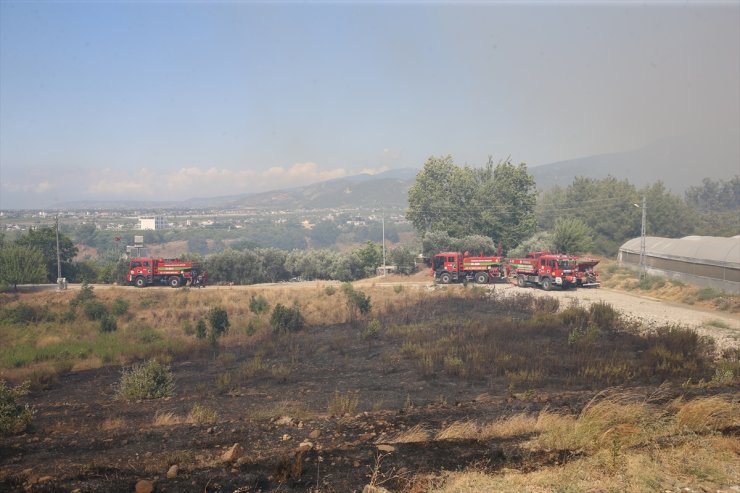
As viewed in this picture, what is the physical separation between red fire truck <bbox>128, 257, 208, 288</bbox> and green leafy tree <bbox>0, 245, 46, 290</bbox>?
6.13 m

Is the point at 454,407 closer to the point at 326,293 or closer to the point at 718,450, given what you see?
the point at 718,450

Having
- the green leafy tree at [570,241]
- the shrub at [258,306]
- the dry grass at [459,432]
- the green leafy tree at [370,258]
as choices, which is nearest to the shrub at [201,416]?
the dry grass at [459,432]

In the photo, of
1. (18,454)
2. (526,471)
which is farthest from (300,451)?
(18,454)

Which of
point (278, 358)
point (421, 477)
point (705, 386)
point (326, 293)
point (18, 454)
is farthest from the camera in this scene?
point (326, 293)

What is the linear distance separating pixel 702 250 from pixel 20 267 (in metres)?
46.7

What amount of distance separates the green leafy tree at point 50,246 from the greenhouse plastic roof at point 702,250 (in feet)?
160

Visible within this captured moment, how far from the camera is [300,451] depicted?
7461 millimetres

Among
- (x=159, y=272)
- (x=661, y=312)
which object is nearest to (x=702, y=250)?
(x=661, y=312)

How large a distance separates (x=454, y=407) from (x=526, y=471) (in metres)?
3.80

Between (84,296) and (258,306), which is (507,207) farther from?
(84,296)

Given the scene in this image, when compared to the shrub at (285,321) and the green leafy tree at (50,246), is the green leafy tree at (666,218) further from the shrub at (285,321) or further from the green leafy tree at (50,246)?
the green leafy tree at (50,246)

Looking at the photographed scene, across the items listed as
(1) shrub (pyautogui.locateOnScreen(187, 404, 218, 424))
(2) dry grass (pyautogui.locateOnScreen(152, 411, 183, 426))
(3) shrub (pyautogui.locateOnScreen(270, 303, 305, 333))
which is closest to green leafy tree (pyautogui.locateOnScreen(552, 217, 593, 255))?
(3) shrub (pyautogui.locateOnScreen(270, 303, 305, 333))

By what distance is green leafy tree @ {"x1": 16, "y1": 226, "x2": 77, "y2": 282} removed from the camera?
1679 inches

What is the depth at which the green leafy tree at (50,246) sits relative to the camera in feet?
140
